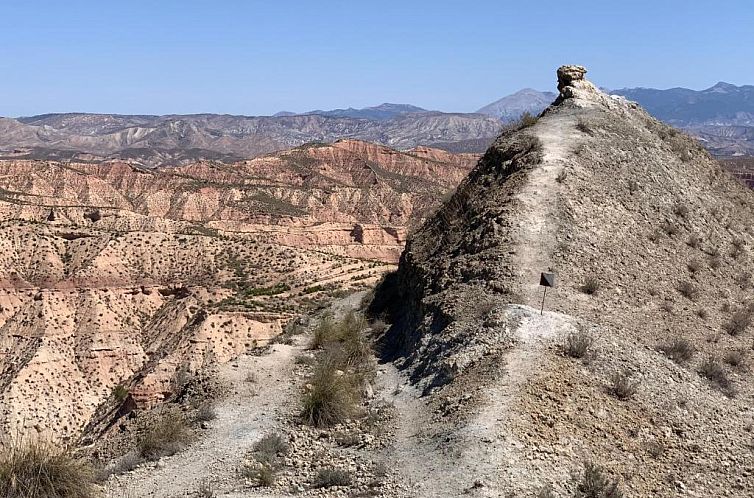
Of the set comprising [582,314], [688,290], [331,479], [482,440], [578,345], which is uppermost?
[688,290]

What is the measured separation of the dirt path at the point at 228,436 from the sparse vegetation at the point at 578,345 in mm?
6279

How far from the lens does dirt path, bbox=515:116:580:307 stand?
1630 cm

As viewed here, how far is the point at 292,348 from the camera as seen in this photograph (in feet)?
67.7

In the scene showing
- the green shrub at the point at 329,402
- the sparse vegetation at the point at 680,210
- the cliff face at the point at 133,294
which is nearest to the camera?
the green shrub at the point at 329,402

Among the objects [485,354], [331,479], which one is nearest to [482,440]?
[331,479]

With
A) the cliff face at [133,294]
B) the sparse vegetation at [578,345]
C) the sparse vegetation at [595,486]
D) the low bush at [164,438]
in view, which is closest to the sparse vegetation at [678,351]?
the sparse vegetation at [578,345]

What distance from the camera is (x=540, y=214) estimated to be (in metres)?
18.3

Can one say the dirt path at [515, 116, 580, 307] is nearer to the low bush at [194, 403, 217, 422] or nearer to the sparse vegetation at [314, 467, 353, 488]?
the sparse vegetation at [314, 467, 353, 488]

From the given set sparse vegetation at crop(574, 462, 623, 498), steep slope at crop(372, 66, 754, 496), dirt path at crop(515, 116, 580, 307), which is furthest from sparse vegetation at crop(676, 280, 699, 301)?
sparse vegetation at crop(574, 462, 623, 498)

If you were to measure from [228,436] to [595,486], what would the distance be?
294 inches

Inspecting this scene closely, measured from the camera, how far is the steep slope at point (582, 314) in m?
10.9

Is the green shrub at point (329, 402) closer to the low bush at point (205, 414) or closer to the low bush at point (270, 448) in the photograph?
the low bush at point (270, 448)

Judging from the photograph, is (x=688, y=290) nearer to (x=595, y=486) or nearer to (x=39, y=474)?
(x=595, y=486)

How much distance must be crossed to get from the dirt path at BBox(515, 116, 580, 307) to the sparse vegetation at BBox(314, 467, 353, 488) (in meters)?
6.29
